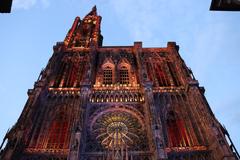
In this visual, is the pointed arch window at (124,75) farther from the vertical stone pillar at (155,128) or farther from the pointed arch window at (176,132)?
the pointed arch window at (176,132)

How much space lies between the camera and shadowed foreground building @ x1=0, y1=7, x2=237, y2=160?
19.1m

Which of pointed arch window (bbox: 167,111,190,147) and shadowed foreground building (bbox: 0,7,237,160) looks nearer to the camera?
shadowed foreground building (bbox: 0,7,237,160)

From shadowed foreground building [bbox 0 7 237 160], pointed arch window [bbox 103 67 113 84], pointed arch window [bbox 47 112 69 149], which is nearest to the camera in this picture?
shadowed foreground building [bbox 0 7 237 160]

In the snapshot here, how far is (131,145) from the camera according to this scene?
20750 mm

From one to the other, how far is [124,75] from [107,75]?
81.5 inches

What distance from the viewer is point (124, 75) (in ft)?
98.1

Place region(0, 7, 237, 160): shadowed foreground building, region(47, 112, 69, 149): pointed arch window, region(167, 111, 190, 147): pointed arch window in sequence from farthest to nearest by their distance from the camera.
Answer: region(167, 111, 190, 147): pointed arch window → region(47, 112, 69, 149): pointed arch window → region(0, 7, 237, 160): shadowed foreground building

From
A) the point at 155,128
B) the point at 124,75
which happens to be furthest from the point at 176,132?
the point at 124,75

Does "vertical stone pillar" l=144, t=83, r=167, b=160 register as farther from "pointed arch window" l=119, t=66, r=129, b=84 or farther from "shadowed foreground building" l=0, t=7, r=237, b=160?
"pointed arch window" l=119, t=66, r=129, b=84

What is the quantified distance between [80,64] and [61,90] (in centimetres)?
627

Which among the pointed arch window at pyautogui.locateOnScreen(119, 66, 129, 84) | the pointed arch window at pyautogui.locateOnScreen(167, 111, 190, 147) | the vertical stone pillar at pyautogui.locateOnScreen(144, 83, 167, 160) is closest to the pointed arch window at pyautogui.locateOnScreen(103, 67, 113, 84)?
the pointed arch window at pyautogui.locateOnScreen(119, 66, 129, 84)

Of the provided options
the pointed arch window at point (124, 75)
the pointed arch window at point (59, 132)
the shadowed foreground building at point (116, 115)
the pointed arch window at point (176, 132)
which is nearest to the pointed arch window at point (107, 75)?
the shadowed foreground building at point (116, 115)

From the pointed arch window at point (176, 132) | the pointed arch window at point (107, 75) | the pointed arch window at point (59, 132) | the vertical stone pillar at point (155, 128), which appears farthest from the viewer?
the pointed arch window at point (107, 75)

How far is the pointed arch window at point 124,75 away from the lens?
2870 centimetres
